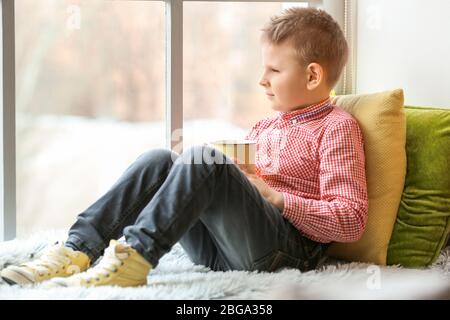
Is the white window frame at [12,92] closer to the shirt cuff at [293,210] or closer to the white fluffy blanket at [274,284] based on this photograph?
the white fluffy blanket at [274,284]

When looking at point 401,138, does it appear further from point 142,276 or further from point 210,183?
point 142,276

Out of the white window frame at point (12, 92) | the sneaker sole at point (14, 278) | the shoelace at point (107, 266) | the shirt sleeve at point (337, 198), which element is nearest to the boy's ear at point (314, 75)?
the shirt sleeve at point (337, 198)

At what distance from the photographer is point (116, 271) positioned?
3.75ft

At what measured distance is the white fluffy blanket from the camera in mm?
1109

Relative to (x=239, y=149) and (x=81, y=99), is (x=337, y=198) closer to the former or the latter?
(x=239, y=149)

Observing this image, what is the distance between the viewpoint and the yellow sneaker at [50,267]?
1195mm

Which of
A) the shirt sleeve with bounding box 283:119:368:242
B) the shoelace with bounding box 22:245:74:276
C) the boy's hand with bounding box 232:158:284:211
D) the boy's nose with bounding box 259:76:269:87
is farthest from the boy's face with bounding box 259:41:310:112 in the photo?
the shoelace with bounding box 22:245:74:276

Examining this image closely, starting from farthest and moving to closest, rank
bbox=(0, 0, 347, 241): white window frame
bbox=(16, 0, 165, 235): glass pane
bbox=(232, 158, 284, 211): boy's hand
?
bbox=(16, 0, 165, 235): glass pane
bbox=(0, 0, 347, 241): white window frame
bbox=(232, 158, 284, 211): boy's hand

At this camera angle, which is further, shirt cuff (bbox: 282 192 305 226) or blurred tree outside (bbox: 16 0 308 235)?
blurred tree outside (bbox: 16 0 308 235)

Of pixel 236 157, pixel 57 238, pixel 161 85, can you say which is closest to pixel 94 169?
pixel 161 85

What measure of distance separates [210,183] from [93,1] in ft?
3.24

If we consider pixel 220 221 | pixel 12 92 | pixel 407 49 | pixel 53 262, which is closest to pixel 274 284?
pixel 220 221

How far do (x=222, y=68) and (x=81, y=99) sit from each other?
0.47 metres

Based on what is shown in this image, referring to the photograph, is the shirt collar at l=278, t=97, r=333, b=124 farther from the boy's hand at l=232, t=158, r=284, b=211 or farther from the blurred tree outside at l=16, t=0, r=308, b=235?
the blurred tree outside at l=16, t=0, r=308, b=235
